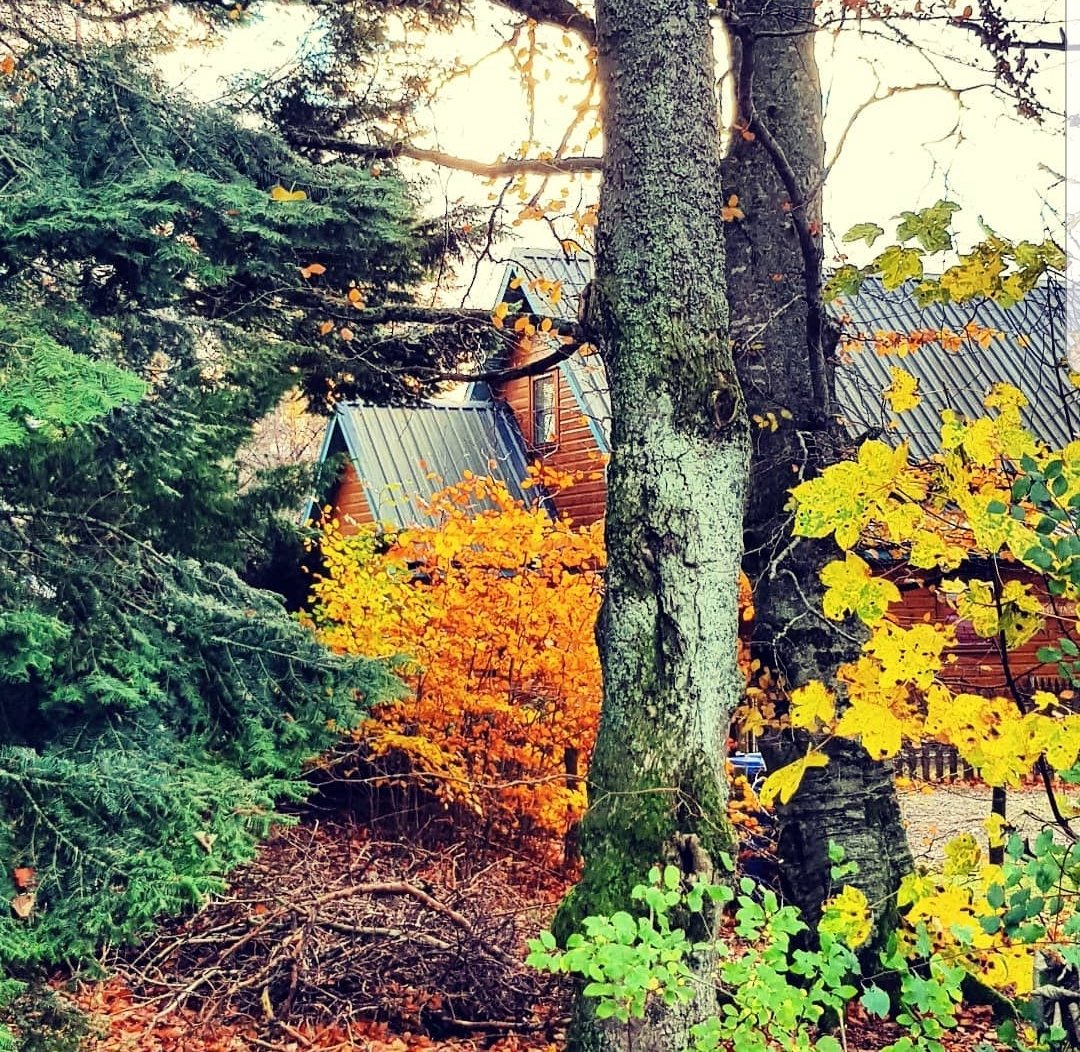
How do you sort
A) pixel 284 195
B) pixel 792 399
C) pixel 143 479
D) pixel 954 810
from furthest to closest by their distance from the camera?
1. pixel 954 810
2. pixel 792 399
3. pixel 284 195
4. pixel 143 479

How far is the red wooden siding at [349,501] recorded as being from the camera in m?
19.7

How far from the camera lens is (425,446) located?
709 inches

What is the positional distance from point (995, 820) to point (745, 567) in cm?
374

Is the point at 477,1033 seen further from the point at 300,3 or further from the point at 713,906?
the point at 300,3

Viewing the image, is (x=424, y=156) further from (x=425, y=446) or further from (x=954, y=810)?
(x=425, y=446)

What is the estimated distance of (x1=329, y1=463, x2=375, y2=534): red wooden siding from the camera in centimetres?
1969

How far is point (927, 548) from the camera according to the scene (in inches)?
115

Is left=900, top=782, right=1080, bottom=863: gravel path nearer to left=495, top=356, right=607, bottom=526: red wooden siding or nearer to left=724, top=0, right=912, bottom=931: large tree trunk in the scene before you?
left=724, top=0, right=912, bottom=931: large tree trunk

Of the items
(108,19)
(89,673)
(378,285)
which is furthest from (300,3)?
(89,673)

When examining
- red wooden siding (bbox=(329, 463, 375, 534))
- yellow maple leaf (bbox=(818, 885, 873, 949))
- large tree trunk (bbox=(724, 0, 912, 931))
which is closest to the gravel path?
large tree trunk (bbox=(724, 0, 912, 931))

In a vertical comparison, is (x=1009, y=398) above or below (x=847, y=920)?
above

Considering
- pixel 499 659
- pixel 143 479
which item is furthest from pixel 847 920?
pixel 499 659

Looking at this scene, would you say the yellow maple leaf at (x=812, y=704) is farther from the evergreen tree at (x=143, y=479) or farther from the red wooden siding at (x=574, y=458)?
the red wooden siding at (x=574, y=458)

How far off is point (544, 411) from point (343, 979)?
42.4 ft
